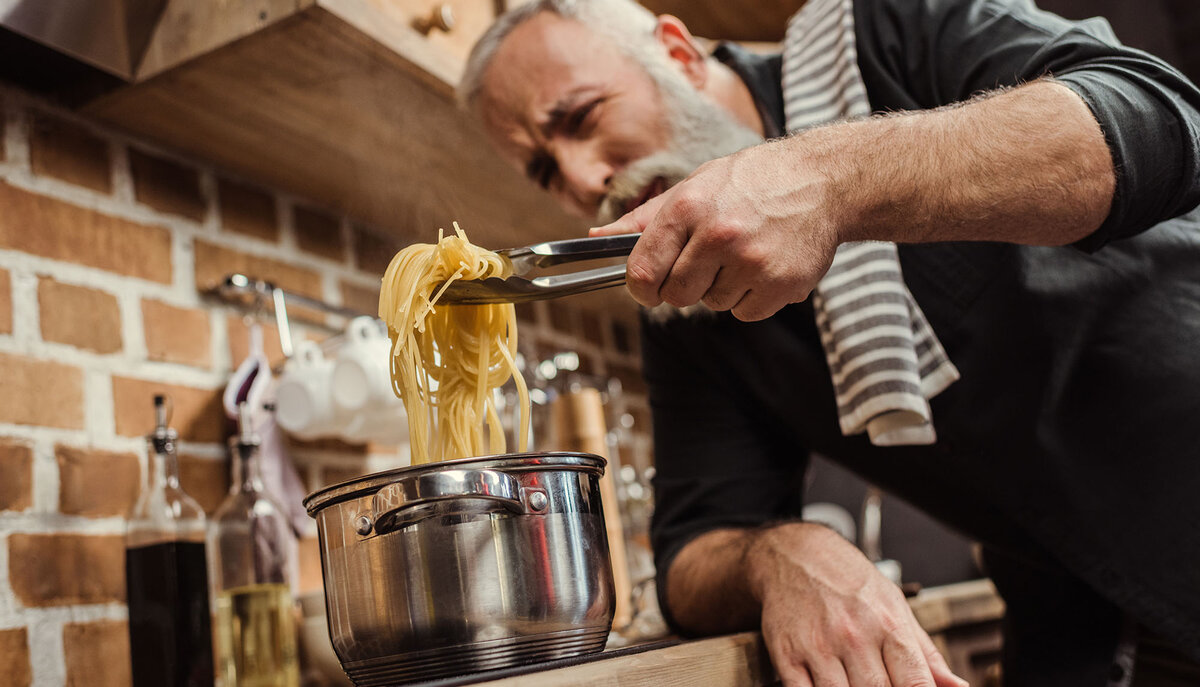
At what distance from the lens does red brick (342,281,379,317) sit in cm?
168

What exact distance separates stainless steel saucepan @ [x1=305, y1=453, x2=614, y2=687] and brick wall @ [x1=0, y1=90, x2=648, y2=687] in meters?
0.56

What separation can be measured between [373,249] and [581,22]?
2.09 ft

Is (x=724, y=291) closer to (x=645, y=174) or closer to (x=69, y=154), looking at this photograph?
(x=645, y=174)

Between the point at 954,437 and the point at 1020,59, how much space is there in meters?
0.41

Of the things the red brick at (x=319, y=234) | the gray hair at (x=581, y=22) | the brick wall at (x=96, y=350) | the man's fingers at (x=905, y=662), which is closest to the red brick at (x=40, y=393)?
the brick wall at (x=96, y=350)

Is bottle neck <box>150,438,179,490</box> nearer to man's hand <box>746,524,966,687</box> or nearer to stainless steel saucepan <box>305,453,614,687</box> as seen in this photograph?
stainless steel saucepan <box>305,453,614,687</box>

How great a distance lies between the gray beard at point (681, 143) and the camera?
4.05 feet

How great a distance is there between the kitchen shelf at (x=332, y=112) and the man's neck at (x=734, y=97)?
0.34m

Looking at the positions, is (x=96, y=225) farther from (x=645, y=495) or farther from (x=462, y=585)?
(x=645, y=495)

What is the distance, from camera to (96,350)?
1.21 meters

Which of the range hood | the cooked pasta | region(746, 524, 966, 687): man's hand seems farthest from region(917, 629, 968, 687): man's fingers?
the range hood

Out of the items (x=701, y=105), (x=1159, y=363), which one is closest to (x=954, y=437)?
(x=1159, y=363)

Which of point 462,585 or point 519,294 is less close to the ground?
point 519,294

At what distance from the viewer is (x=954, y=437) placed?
114 cm
